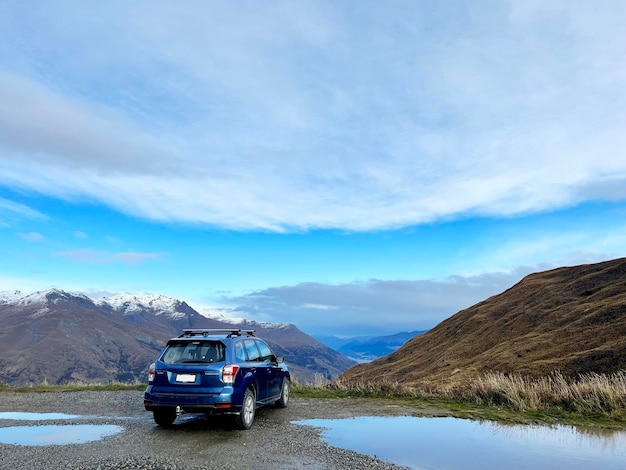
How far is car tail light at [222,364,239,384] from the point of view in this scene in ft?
32.4

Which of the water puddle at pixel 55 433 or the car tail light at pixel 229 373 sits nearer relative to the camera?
the water puddle at pixel 55 433

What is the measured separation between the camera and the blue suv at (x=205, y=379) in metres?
9.79

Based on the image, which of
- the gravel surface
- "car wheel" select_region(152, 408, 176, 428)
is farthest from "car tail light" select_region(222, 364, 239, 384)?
"car wheel" select_region(152, 408, 176, 428)

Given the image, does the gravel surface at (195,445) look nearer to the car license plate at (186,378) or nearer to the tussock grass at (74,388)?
the car license plate at (186,378)

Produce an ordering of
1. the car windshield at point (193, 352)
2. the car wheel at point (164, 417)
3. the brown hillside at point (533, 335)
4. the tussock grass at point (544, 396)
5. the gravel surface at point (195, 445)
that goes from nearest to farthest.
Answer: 1. the gravel surface at point (195, 445)
2. the car windshield at point (193, 352)
3. the car wheel at point (164, 417)
4. the tussock grass at point (544, 396)
5. the brown hillside at point (533, 335)

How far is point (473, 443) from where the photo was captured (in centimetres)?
952

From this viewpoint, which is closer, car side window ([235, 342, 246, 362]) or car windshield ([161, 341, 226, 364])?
car windshield ([161, 341, 226, 364])

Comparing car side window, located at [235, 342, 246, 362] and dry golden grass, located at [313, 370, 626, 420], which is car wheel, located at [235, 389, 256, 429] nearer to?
car side window, located at [235, 342, 246, 362]

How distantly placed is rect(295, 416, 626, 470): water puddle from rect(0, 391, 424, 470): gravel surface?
688 millimetres

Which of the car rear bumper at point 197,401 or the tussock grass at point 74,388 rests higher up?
the tussock grass at point 74,388

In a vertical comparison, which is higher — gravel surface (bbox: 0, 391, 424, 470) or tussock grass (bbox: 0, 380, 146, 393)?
tussock grass (bbox: 0, 380, 146, 393)

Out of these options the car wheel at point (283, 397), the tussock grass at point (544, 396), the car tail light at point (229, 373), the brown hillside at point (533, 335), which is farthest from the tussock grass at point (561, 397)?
the brown hillside at point (533, 335)

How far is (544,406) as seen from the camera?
12.8 metres

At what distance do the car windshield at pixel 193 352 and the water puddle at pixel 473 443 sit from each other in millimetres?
2609
